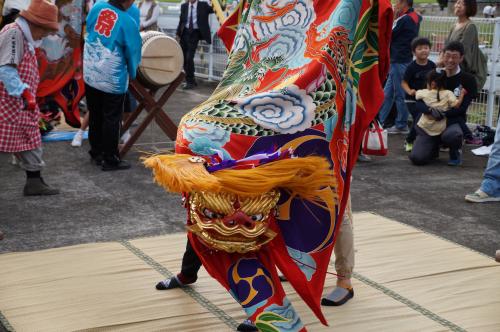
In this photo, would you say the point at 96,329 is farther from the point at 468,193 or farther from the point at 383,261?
the point at 468,193

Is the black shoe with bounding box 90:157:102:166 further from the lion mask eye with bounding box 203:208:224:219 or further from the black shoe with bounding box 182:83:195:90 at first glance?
the black shoe with bounding box 182:83:195:90

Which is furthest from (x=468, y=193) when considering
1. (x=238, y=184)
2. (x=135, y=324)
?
(x=238, y=184)

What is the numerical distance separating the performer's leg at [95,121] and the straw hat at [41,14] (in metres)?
1.43

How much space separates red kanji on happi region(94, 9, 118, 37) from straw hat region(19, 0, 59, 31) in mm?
1121

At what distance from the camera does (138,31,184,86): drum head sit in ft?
24.1

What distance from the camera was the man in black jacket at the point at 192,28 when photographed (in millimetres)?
12461

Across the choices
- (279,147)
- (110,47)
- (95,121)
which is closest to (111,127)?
(95,121)

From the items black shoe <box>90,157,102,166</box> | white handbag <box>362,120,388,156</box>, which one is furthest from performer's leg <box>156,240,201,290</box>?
black shoe <box>90,157,102,166</box>

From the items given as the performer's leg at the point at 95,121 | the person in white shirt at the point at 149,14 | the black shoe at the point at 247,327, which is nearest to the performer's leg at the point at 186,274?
the black shoe at the point at 247,327

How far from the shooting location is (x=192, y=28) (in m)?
12.5

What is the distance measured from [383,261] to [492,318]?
867 mm

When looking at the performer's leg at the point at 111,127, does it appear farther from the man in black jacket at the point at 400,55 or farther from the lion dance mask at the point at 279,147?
the lion dance mask at the point at 279,147

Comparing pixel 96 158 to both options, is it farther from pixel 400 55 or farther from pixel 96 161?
pixel 400 55

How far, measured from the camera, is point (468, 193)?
6395 mm
